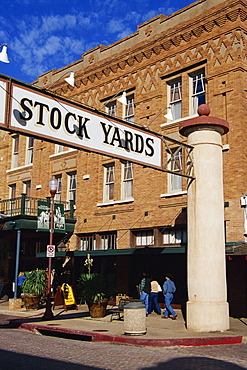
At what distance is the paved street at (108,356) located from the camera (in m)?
8.56

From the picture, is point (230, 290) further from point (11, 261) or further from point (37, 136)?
point (11, 261)

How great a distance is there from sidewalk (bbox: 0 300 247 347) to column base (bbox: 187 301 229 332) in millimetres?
303

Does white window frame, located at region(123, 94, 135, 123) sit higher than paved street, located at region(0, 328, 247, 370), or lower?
higher

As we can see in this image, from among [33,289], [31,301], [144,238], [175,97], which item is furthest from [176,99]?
[31,301]

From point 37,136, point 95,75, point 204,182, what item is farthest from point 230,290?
point 95,75

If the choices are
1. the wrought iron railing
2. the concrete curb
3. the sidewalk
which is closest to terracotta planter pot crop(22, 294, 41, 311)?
the sidewalk

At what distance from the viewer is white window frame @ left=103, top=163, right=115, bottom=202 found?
76.8 feet

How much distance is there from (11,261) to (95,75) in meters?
12.2

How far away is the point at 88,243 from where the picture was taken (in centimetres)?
2403

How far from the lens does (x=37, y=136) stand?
10555 mm

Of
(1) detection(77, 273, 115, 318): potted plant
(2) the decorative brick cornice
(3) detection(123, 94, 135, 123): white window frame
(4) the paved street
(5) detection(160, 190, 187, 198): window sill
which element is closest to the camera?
(4) the paved street

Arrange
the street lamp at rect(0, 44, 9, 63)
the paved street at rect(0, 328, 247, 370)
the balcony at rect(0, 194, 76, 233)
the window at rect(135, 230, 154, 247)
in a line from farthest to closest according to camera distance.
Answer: the balcony at rect(0, 194, 76, 233)
the window at rect(135, 230, 154, 247)
the street lamp at rect(0, 44, 9, 63)
the paved street at rect(0, 328, 247, 370)

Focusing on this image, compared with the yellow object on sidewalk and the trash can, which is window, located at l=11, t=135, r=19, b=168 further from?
the trash can

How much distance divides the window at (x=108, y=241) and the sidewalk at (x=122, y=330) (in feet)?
15.6
